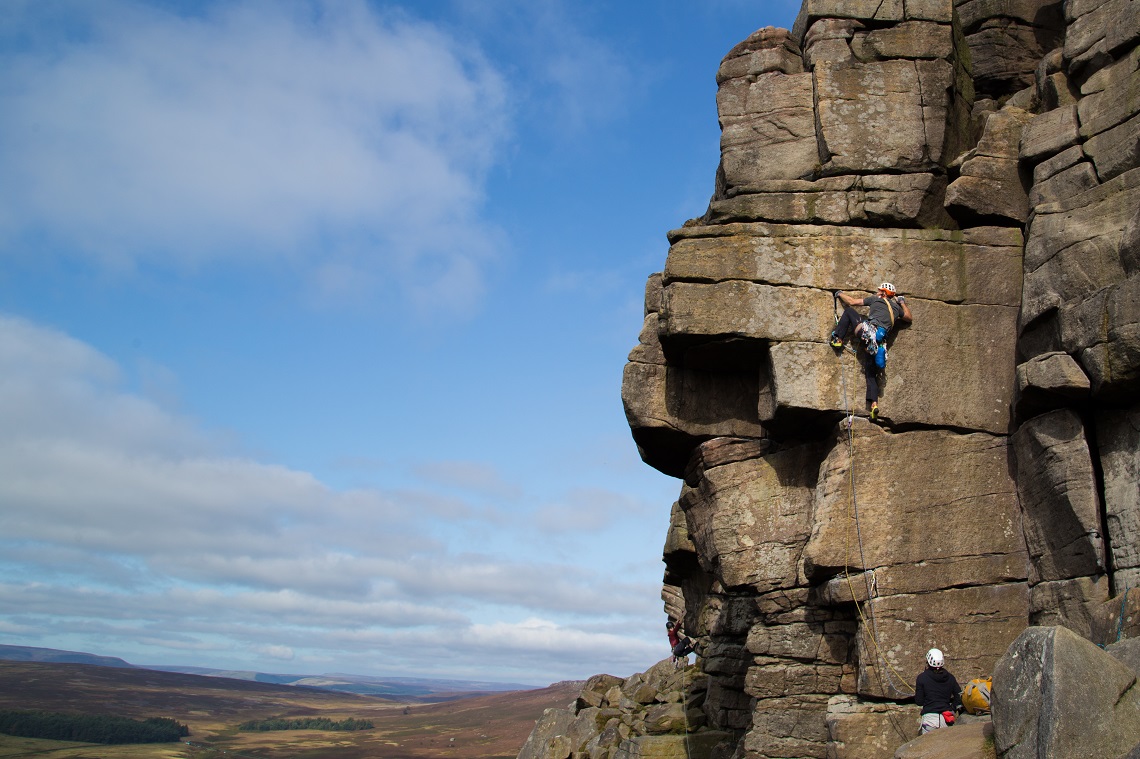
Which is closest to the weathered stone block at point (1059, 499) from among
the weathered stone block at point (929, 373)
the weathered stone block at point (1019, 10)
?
the weathered stone block at point (929, 373)

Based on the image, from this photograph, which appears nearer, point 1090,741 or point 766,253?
point 1090,741

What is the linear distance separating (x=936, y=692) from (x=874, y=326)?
24.9 feet

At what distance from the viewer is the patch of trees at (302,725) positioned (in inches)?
6727

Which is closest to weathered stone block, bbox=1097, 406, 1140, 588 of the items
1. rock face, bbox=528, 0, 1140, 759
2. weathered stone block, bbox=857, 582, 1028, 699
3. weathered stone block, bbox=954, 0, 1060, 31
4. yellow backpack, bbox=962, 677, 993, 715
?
rock face, bbox=528, 0, 1140, 759

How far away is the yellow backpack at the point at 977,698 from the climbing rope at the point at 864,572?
8.56 ft

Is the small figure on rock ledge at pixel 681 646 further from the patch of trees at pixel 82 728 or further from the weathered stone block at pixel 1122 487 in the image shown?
the patch of trees at pixel 82 728

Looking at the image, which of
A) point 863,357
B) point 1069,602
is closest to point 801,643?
point 1069,602

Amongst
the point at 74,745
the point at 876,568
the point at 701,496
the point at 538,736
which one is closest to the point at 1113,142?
the point at 876,568

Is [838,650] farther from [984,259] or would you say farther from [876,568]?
[984,259]

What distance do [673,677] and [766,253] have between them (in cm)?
1568

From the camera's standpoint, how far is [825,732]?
1920 centimetres

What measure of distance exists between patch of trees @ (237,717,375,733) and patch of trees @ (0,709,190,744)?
838 inches

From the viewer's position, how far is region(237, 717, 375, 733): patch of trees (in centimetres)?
17086

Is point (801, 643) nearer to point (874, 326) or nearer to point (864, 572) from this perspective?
point (864, 572)
